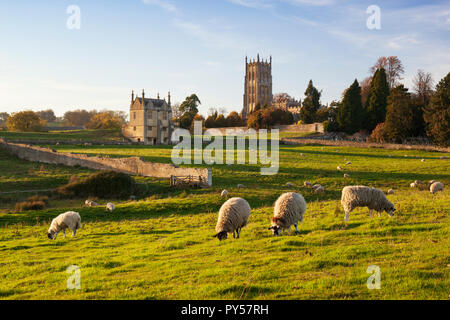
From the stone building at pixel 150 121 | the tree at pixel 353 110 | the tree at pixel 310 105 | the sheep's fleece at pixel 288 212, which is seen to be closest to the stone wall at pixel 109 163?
the sheep's fleece at pixel 288 212

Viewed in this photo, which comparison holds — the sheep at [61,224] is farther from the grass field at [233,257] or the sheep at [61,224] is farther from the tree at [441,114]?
the tree at [441,114]

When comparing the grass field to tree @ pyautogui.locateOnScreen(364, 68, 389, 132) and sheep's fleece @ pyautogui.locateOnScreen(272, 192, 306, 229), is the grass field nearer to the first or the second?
sheep's fleece @ pyautogui.locateOnScreen(272, 192, 306, 229)

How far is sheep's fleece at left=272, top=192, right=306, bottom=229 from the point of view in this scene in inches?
540

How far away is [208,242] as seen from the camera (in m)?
13.9

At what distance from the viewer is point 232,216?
46.3ft

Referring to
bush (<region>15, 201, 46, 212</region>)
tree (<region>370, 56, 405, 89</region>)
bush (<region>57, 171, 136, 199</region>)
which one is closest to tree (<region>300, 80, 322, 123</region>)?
tree (<region>370, 56, 405, 89</region>)

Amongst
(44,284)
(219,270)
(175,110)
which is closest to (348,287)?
(219,270)

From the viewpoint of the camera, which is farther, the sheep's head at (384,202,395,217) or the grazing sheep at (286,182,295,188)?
the grazing sheep at (286,182,295,188)

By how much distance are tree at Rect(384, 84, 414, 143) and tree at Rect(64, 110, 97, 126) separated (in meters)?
151

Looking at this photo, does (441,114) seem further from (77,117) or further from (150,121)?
(77,117)

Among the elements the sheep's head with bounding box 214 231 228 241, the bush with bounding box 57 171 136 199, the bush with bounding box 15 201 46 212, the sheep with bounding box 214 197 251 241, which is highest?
the sheep with bounding box 214 197 251 241

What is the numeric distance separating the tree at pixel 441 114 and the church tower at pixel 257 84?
374ft

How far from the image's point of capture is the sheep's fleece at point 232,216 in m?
13.9
